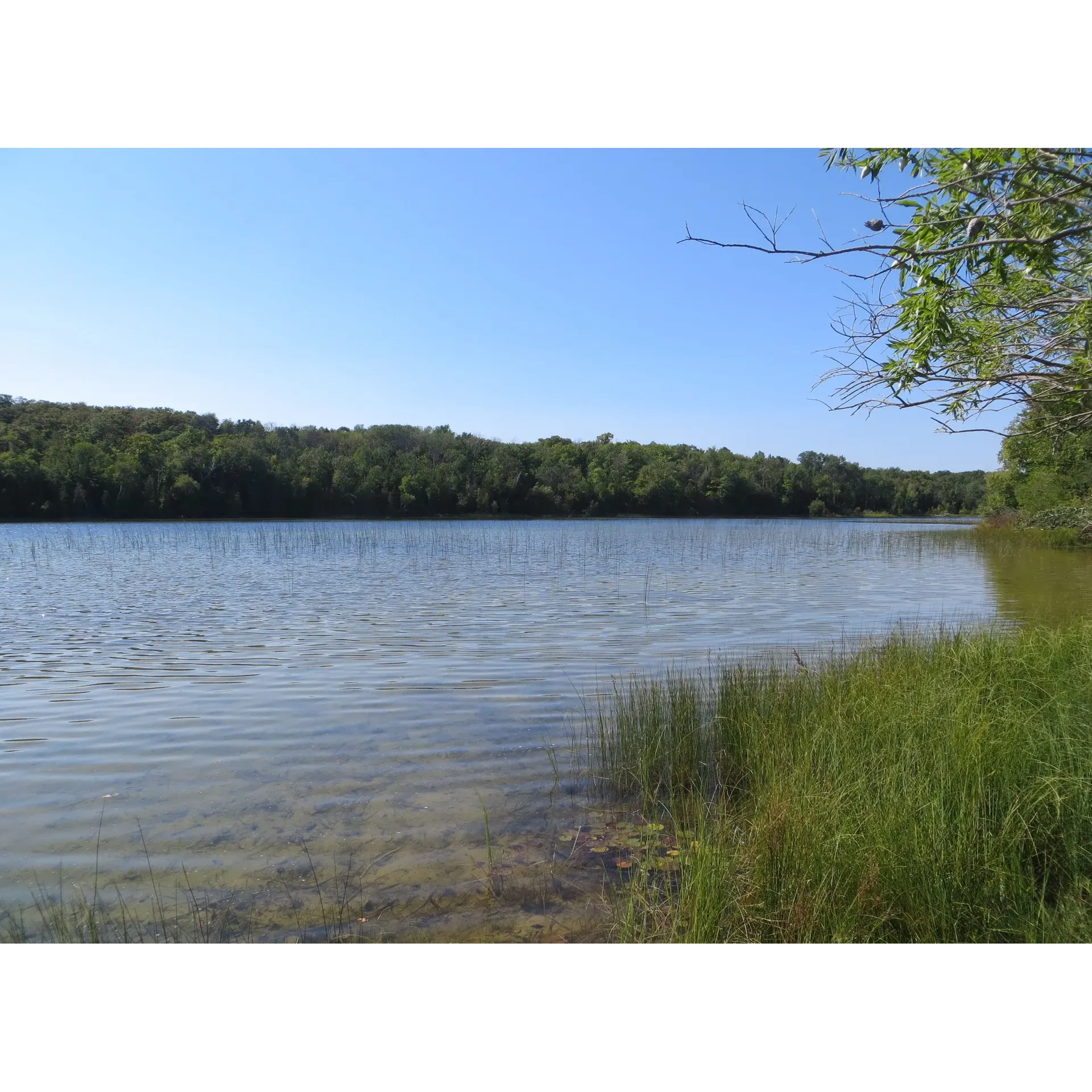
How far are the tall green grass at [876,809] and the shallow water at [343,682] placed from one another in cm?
98

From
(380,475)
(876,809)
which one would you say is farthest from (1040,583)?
(380,475)

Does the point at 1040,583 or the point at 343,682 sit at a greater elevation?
the point at 1040,583

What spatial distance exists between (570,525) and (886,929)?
51.2 m

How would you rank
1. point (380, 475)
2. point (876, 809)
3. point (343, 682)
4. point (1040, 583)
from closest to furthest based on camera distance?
point (876, 809)
point (343, 682)
point (1040, 583)
point (380, 475)

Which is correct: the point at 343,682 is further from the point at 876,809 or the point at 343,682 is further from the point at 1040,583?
the point at 1040,583

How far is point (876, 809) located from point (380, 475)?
241ft

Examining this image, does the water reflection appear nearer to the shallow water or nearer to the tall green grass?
the shallow water

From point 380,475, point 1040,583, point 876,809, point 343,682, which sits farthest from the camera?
point 380,475

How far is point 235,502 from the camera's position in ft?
223

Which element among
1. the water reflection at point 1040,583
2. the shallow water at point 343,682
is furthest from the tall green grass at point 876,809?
the water reflection at point 1040,583

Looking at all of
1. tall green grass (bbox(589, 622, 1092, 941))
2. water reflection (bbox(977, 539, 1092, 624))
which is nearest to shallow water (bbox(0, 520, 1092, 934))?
water reflection (bbox(977, 539, 1092, 624))

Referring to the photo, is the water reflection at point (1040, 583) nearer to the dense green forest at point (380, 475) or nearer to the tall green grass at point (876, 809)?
the tall green grass at point (876, 809)

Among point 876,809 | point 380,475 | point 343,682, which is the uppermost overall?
point 380,475

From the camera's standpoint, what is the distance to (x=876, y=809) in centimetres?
342
